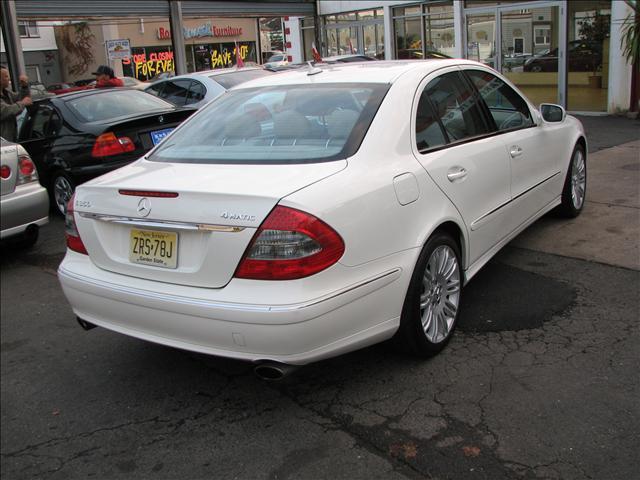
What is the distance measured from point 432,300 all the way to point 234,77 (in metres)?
6.74

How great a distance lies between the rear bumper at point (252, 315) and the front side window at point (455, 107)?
3.61ft

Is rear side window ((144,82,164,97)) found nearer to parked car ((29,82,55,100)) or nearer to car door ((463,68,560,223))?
parked car ((29,82,55,100))

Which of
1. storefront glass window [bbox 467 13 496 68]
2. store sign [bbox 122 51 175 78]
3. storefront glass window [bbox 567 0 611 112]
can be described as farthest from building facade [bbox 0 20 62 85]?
storefront glass window [bbox 567 0 611 112]

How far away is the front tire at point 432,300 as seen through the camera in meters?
3.30

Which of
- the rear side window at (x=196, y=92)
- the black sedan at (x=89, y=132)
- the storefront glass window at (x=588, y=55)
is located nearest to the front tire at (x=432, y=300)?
the black sedan at (x=89, y=132)

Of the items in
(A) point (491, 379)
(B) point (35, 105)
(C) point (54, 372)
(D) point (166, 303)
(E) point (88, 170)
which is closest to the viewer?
(D) point (166, 303)

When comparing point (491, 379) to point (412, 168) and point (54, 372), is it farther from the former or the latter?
point (54, 372)

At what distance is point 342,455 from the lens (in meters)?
2.81

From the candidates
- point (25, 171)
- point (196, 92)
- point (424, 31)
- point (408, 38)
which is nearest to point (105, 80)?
point (196, 92)

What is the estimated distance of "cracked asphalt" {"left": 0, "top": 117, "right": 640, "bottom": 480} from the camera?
2.76 metres

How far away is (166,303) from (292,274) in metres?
0.63

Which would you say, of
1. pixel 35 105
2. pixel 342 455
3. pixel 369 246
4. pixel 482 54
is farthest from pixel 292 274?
pixel 482 54

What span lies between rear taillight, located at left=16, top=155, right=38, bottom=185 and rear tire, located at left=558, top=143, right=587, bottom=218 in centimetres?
489

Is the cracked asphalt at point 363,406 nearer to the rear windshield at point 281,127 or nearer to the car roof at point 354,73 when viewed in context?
the rear windshield at point 281,127
